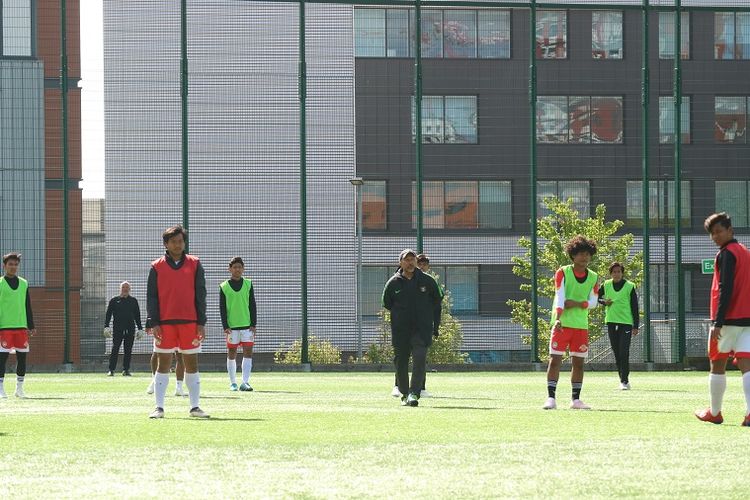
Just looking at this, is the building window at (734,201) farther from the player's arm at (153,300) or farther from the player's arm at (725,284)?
the player's arm at (725,284)

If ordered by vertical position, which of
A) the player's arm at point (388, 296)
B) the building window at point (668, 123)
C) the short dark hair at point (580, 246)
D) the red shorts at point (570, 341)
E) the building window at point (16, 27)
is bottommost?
the red shorts at point (570, 341)

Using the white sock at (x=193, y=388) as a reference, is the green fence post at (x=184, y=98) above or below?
above

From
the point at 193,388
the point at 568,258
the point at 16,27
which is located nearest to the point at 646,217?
the point at 568,258

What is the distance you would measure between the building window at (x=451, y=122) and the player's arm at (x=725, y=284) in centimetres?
4051

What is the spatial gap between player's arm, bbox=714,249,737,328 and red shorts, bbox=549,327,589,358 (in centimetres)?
351

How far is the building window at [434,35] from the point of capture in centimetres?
5347

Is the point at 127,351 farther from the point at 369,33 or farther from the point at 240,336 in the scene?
the point at 369,33

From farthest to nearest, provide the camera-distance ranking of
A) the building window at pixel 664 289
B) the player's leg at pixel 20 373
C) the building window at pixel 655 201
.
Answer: the building window at pixel 655 201 → the building window at pixel 664 289 → the player's leg at pixel 20 373

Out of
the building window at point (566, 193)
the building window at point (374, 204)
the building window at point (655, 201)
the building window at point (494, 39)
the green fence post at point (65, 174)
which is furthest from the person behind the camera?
the building window at point (494, 39)

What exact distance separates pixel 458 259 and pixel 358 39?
9.57 m

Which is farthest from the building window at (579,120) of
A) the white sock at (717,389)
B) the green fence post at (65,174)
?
the white sock at (717,389)

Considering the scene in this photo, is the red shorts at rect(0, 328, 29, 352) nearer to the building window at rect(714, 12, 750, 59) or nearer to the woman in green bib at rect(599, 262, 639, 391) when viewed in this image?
the woman in green bib at rect(599, 262, 639, 391)

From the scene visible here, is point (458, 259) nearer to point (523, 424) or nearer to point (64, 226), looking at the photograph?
point (64, 226)

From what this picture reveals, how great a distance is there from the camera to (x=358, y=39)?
5344 cm
